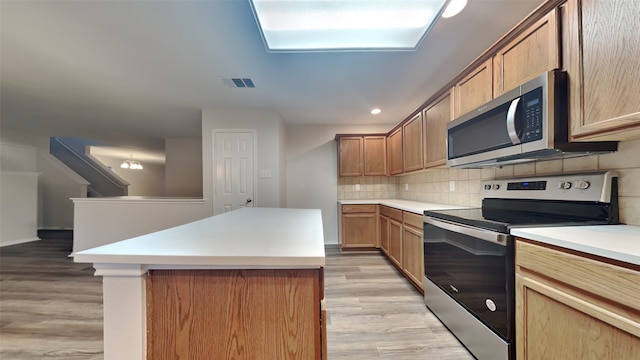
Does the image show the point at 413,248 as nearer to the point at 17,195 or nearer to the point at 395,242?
the point at 395,242

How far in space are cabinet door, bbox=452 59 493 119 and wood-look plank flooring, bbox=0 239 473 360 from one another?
1747 mm

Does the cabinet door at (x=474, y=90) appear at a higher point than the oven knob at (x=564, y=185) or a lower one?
higher

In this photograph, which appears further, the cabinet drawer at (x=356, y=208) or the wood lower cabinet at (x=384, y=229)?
the cabinet drawer at (x=356, y=208)

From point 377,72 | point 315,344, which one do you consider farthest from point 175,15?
point 315,344

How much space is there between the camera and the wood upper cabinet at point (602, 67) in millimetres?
970

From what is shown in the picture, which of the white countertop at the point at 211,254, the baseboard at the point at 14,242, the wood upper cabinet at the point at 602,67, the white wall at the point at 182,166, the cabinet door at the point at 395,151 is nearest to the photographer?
the white countertop at the point at 211,254

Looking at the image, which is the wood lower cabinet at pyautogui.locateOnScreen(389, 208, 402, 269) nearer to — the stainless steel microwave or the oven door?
the oven door

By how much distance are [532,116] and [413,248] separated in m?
1.64

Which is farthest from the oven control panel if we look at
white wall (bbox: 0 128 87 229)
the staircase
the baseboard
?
the staircase

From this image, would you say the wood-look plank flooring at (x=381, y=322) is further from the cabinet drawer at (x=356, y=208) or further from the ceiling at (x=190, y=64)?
the ceiling at (x=190, y=64)

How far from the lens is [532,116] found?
1.33 metres

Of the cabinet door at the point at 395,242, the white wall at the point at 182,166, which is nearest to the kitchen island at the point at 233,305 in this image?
the cabinet door at the point at 395,242

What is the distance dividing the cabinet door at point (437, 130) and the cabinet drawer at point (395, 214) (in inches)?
25.8

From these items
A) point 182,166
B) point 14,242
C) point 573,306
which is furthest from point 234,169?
point 14,242
